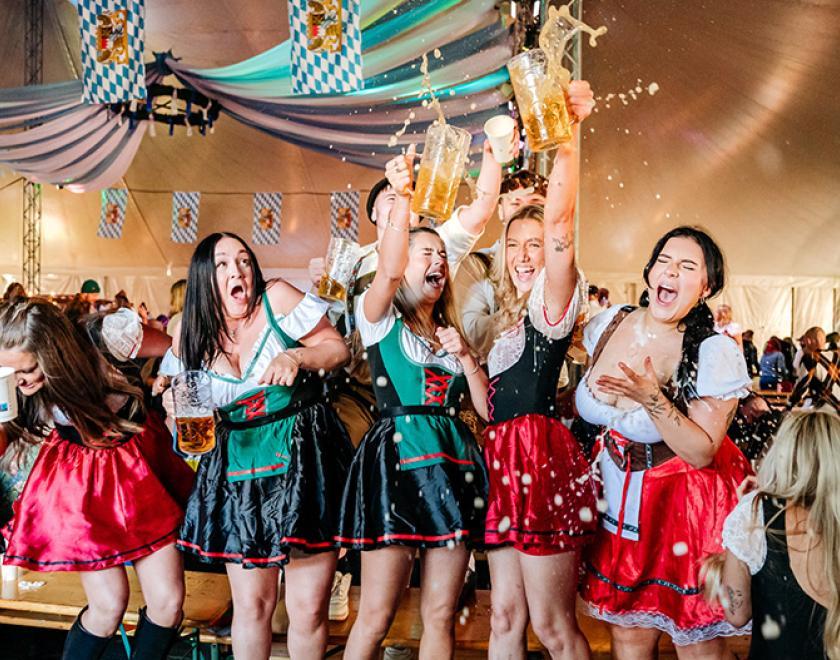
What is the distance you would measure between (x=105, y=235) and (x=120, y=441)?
1150 centimetres

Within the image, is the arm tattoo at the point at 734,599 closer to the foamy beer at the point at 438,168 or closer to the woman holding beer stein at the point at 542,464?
the woman holding beer stein at the point at 542,464

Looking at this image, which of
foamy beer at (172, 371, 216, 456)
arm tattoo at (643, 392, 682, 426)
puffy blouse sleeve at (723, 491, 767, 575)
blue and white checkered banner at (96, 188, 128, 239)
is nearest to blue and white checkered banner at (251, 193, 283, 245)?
blue and white checkered banner at (96, 188, 128, 239)

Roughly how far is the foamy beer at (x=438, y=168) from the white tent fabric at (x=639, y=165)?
504 cm

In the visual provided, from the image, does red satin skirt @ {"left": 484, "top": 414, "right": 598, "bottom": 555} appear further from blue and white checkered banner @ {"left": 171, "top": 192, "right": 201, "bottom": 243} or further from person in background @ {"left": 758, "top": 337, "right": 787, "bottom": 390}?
blue and white checkered banner @ {"left": 171, "top": 192, "right": 201, "bottom": 243}

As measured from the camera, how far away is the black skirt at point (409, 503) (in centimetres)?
205

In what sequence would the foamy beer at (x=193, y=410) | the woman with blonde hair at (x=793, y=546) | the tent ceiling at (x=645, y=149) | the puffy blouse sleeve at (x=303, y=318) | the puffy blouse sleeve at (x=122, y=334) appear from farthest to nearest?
the tent ceiling at (x=645, y=149) → the puffy blouse sleeve at (x=122, y=334) → the puffy blouse sleeve at (x=303, y=318) → the foamy beer at (x=193, y=410) → the woman with blonde hair at (x=793, y=546)

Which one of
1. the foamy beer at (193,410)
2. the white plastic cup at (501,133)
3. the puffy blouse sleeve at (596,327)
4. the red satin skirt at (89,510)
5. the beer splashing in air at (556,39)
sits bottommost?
the red satin skirt at (89,510)

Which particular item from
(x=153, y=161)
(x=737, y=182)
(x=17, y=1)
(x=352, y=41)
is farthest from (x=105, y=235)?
(x=737, y=182)

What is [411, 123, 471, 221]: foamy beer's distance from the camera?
2.04 meters

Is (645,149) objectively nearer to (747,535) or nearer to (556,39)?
(556,39)

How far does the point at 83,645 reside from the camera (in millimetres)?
2359

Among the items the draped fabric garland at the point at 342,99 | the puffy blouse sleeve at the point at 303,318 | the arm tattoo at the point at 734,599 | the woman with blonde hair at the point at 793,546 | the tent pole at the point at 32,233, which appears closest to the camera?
the woman with blonde hair at the point at 793,546

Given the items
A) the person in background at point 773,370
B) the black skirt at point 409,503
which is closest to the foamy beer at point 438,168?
the black skirt at point 409,503

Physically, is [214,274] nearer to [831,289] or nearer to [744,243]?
[744,243]
